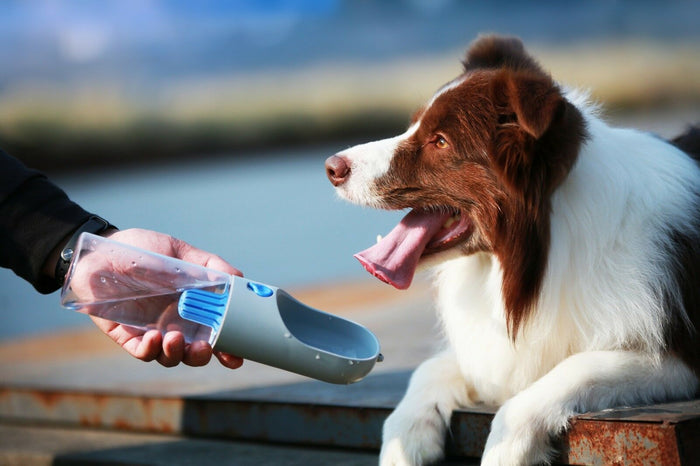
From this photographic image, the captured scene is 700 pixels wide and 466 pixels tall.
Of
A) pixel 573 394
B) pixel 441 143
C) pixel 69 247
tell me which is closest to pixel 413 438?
pixel 573 394

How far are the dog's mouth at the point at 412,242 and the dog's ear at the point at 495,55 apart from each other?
61 centimetres

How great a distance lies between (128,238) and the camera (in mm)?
2865

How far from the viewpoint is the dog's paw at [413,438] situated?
2.69 m

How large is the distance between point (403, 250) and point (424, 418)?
0.54 meters

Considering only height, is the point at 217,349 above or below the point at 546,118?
below

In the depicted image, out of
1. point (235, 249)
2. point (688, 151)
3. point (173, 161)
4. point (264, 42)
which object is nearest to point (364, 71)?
point (264, 42)

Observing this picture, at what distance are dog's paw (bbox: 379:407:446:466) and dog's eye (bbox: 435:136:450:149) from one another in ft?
2.84

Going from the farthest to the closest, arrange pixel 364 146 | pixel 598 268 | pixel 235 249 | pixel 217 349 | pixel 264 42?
pixel 264 42 < pixel 235 249 < pixel 364 146 < pixel 598 268 < pixel 217 349

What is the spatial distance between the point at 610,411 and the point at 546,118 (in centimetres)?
87

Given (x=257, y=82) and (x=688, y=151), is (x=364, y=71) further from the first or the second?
(x=688, y=151)

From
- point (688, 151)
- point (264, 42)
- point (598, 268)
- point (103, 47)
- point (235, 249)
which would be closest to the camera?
point (598, 268)

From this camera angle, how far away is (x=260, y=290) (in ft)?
8.18

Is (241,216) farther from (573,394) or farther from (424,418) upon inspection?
(573,394)

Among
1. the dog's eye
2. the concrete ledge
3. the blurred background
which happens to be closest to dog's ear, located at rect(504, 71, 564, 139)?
the dog's eye
